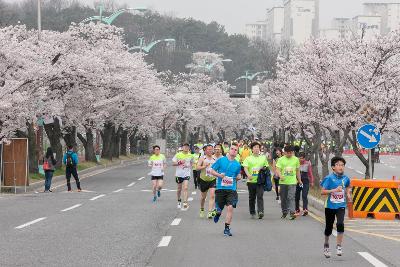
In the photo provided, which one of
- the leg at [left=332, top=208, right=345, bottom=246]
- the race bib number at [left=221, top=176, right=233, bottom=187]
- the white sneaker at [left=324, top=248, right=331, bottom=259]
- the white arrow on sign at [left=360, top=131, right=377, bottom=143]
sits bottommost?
the white sneaker at [left=324, top=248, right=331, bottom=259]

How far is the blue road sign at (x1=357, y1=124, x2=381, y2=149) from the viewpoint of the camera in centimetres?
2000

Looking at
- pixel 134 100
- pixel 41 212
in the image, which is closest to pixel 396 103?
pixel 41 212

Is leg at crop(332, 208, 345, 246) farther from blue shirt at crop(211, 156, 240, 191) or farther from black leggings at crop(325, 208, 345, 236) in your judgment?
blue shirt at crop(211, 156, 240, 191)

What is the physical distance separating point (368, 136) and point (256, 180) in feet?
→ 11.2

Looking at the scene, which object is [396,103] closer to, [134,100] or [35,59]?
[35,59]

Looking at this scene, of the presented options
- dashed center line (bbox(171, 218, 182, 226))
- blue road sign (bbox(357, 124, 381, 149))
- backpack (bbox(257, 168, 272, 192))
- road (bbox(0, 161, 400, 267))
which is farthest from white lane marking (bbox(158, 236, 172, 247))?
blue road sign (bbox(357, 124, 381, 149))

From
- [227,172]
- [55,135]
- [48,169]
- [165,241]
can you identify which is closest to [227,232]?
[227,172]

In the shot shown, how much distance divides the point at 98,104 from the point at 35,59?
10515 mm

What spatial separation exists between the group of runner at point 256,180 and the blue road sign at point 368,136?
1.56 m

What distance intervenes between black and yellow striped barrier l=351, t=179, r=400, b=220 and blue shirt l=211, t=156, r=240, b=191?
493cm

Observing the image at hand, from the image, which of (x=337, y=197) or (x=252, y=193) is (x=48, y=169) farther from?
(x=337, y=197)

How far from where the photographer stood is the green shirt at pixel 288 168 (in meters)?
18.4

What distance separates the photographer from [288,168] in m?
18.4

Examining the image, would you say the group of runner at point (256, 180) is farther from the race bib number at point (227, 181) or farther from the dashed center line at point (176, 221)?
the dashed center line at point (176, 221)
